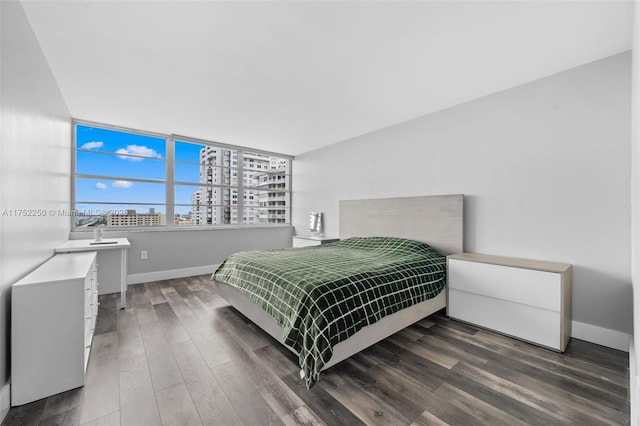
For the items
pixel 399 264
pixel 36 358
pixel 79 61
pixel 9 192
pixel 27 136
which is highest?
pixel 79 61

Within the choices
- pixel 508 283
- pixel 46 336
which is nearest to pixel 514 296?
pixel 508 283

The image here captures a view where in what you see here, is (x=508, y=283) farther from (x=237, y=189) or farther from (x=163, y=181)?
(x=163, y=181)

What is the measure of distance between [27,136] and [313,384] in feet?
8.07

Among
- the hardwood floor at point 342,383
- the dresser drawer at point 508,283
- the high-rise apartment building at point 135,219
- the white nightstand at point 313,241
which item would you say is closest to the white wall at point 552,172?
the dresser drawer at point 508,283

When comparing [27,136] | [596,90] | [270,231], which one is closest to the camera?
[27,136]

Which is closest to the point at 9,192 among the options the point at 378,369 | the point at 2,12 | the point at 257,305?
the point at 2,12

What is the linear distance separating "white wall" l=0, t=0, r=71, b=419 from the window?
4.16 ft

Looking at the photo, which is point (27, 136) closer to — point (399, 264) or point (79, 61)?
point (79, 61)

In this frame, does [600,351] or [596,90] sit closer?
[600,351]

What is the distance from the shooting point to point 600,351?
205 cm

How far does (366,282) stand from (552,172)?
2013 mm

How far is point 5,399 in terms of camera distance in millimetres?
1402

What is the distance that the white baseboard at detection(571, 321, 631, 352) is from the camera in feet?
6.74

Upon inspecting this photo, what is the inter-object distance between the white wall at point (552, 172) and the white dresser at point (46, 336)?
3.42m
